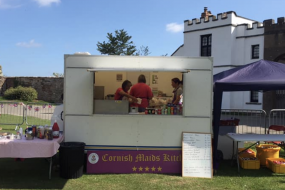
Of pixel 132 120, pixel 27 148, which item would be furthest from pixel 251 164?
pixel 27 148

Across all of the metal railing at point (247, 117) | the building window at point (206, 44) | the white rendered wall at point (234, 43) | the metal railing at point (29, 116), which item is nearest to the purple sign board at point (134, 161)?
the metal railing at point (247, 117)

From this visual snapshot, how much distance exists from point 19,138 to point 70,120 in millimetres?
952

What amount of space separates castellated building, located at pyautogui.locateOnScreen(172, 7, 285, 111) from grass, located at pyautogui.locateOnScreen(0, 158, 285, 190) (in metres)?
14.7

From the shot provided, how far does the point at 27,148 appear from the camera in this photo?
16.3 ft

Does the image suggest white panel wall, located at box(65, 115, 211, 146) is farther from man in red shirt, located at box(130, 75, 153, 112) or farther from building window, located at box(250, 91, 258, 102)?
building window, located at box(250, 91, 258, 102)

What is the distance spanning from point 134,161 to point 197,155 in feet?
3.96

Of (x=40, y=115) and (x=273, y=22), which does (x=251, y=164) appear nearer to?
(x=40, y=115)

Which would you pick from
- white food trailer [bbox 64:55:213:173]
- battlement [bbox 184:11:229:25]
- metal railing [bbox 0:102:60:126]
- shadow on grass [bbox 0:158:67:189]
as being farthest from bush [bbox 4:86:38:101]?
white food trailer [bbox 64:55:213:173]

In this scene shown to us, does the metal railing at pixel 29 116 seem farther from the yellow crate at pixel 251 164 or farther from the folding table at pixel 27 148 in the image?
the yellow crate at pixel 251 164

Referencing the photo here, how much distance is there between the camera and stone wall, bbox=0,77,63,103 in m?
24.6

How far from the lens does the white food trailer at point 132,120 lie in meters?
5.59

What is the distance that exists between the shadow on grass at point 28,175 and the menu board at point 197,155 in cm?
224

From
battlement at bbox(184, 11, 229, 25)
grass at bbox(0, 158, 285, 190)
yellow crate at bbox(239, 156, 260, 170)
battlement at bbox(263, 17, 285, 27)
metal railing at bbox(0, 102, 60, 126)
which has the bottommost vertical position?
grass at bbox(0, 158, 285, 190)

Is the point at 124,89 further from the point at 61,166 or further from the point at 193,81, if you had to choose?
the point at 61,166
